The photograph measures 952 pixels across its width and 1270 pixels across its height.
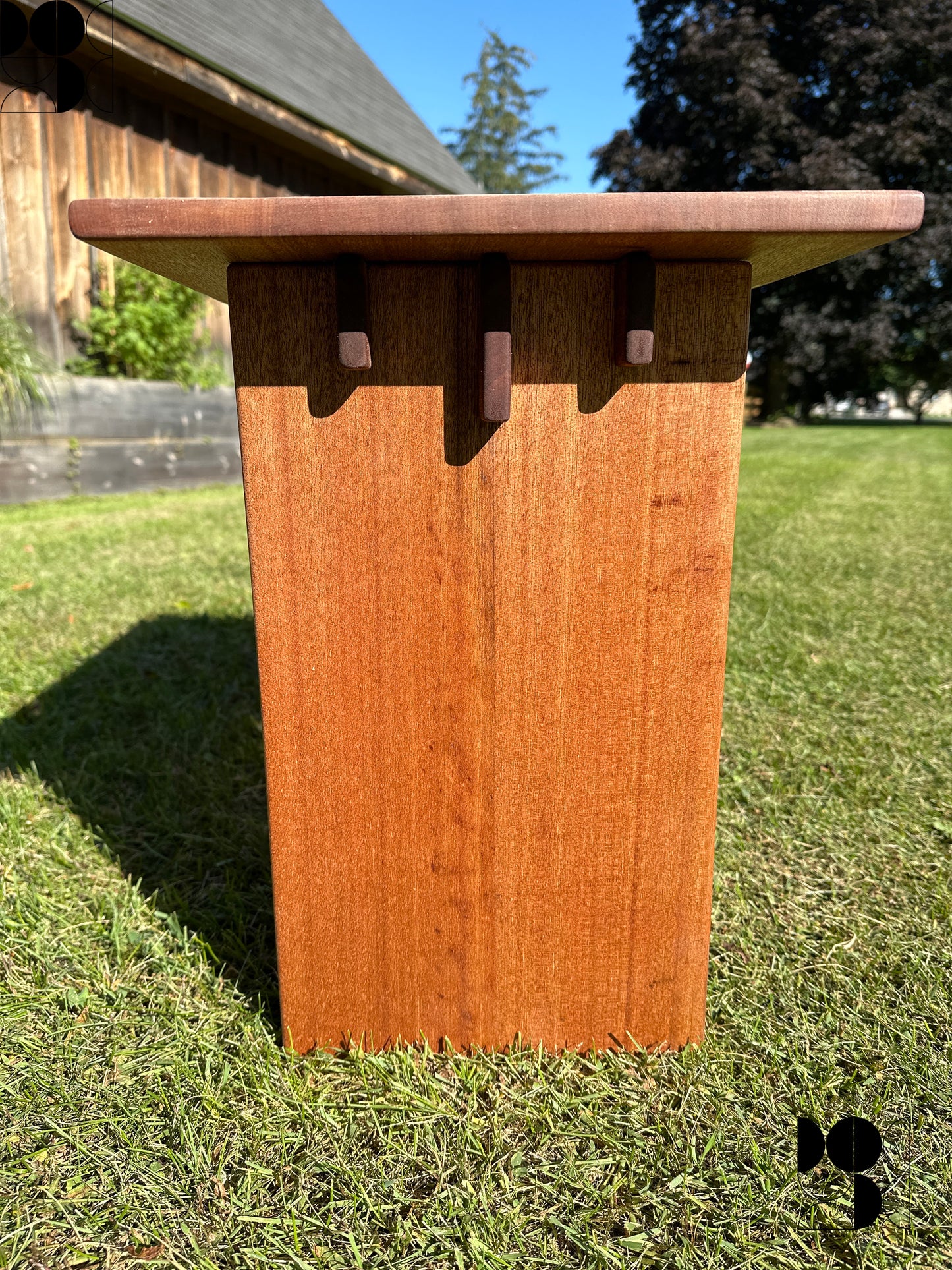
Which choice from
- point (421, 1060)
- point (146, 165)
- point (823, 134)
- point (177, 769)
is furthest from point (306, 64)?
point (823, 134)

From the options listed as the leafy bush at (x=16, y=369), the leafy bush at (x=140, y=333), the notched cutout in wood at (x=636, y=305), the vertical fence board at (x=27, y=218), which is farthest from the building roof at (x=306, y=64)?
the notched cutout in wood at (x=636, y=305)

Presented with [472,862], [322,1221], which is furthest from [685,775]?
[322,1221]

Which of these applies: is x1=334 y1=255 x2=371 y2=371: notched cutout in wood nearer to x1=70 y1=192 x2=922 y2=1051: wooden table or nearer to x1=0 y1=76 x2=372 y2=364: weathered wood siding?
x1=70 y1=192 x2=922 y2=1051: wooden table

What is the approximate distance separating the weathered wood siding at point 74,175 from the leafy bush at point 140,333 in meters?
0.12

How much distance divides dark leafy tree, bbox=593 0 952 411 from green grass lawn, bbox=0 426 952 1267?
2092 centimetres

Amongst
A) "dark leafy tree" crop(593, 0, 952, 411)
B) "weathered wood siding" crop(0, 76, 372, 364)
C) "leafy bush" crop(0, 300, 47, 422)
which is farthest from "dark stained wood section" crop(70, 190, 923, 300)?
"dark leafy tree" crop(593, 0, 952, 411)

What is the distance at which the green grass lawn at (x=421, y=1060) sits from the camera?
1.10m

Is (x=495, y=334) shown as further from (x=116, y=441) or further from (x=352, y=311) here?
(x=116, y=441)

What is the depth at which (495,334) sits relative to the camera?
111 centimetres

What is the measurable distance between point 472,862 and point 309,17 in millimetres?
12098

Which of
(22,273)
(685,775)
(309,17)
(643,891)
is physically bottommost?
(643,891)

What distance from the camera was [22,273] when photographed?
601 cm

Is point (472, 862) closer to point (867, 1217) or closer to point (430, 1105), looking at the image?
point (430, 1105)

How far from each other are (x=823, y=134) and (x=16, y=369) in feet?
74.5
